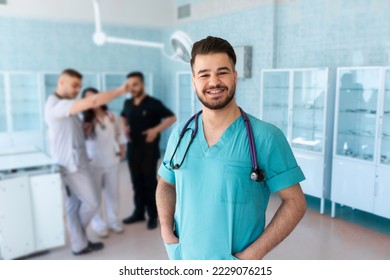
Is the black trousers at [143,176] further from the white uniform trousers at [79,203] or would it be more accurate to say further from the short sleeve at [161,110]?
the white uniform trousers at [79,203]

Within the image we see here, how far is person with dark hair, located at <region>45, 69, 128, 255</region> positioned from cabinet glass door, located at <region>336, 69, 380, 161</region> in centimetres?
158

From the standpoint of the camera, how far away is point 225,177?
88 centimetres

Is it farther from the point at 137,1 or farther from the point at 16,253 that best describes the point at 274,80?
the point at 16,253

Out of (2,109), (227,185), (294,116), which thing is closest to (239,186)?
(227,185)

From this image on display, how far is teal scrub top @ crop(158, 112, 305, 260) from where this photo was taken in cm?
85

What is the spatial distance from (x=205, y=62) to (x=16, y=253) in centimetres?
195

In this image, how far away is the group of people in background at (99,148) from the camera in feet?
6.95

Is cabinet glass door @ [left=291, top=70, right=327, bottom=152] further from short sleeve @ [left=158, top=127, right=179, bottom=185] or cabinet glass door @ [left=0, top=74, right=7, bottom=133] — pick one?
cabinet glass door @ [left=0, top=74, right=7, bottom=133]

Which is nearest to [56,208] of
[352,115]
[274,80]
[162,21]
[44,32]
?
[44,32]

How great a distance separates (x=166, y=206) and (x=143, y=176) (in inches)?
63.0

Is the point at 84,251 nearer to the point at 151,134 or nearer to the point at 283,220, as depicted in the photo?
the point at 151,134

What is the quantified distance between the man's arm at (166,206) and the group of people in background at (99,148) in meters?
0.88

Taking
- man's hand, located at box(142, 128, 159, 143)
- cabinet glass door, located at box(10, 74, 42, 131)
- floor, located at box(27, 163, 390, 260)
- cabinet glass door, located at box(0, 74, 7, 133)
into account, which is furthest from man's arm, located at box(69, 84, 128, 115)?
cabinet glass door, located at box(10, 74, 42, 131)
